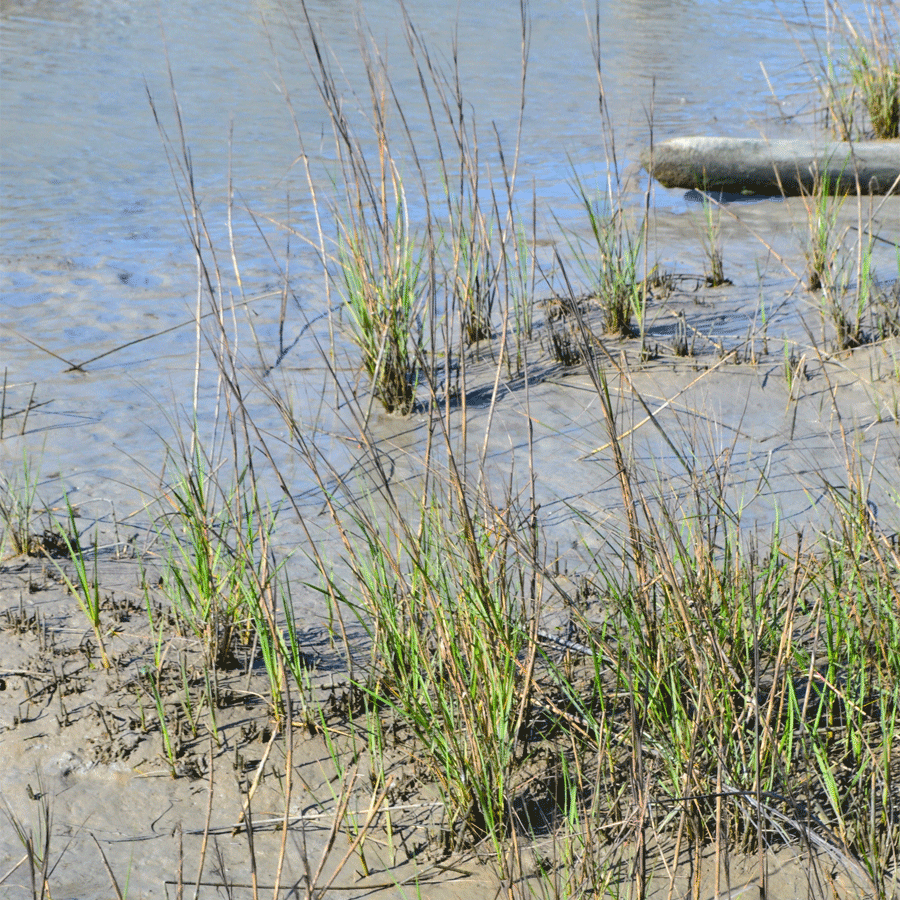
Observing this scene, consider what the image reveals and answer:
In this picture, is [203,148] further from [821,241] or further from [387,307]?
[821,241]

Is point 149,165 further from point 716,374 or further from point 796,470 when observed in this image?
point 796,470

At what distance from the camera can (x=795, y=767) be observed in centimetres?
195

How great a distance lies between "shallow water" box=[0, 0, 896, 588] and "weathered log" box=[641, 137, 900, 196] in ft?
0.89

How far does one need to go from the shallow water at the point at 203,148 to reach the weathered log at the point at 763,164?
0.89ft

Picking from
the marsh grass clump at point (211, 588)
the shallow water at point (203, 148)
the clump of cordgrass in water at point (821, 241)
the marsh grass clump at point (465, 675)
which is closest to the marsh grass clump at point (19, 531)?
the shallow water at point (203, 148)

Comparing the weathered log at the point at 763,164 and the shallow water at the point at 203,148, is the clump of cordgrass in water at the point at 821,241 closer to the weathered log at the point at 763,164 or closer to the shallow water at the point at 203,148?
the shallow water at the point at 203,148

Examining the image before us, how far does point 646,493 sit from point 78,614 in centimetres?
169

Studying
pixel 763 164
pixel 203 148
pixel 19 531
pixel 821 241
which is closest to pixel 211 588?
pixel 19 531

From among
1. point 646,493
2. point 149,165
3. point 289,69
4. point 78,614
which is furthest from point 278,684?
point 289,69

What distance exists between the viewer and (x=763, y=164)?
6.30 metres

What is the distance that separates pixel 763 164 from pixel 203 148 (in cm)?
426

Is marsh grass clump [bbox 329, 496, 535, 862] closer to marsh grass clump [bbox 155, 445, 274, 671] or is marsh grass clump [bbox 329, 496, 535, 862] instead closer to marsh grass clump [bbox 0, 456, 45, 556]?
marsh grass clump [bbox 155, 445, 274, 671]

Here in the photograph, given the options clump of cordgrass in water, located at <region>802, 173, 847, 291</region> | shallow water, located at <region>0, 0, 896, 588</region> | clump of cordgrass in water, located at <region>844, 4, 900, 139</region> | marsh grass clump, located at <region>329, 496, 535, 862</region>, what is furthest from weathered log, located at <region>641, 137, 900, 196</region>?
marsh grass clump, located at <region>329, 496, 535, 862</region>

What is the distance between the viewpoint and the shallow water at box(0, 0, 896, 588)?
Result: 380 cm
